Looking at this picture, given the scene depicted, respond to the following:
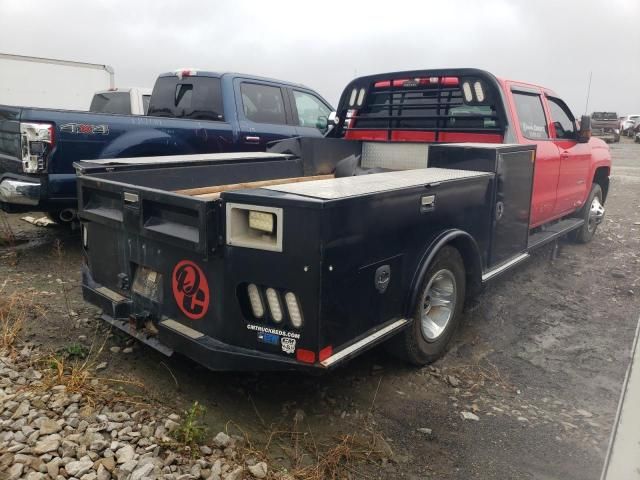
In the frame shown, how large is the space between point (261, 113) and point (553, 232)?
3.72m

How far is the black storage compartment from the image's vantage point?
4.13 metres

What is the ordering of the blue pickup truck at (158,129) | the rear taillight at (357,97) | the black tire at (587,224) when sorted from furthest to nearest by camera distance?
the black tire at (587,224), the rear taillight at (357,97), the blue pickup truck at (158,129)

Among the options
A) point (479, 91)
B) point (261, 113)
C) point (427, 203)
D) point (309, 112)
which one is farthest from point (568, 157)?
point (261, 113)

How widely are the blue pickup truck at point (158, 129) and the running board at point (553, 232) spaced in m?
3.20

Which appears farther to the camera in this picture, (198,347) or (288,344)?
(198,347)

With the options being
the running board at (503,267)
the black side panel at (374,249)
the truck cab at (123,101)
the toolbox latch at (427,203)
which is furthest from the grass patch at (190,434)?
the truck cab at (123,101)

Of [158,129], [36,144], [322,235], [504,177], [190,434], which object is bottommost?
[190,434]

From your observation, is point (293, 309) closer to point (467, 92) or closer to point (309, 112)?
point (467, 92)

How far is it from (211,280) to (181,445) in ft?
2.71

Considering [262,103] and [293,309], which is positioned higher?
[262,103]

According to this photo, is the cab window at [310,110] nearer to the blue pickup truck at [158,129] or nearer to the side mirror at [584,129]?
the blue pickup truck at [158,129]

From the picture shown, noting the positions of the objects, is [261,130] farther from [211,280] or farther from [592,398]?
[592,398]

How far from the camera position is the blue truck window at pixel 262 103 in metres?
6.94

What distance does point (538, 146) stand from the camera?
520cm
